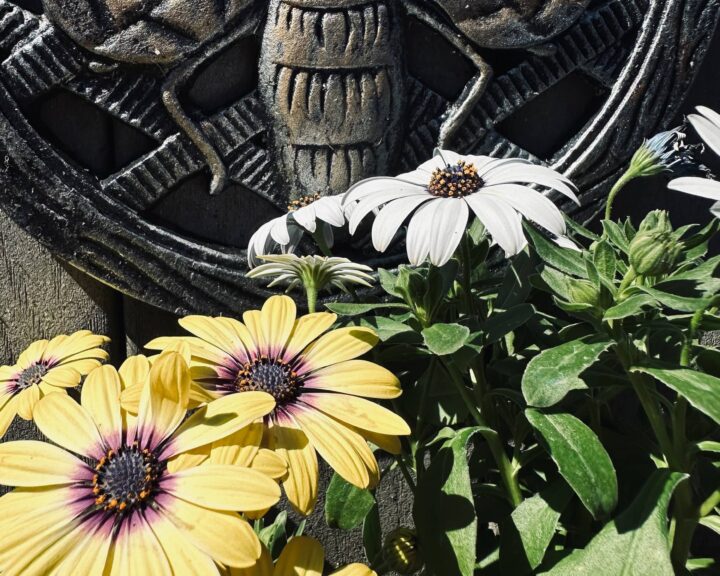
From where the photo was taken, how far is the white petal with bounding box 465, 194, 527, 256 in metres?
0.64

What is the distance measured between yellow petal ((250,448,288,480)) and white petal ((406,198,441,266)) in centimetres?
23

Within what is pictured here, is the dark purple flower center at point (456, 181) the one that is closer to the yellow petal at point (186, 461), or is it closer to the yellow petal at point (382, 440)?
the yellow petal at point (382, 440)

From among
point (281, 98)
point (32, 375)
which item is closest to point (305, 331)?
point (32, 375)

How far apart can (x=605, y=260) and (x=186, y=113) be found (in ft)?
2.10

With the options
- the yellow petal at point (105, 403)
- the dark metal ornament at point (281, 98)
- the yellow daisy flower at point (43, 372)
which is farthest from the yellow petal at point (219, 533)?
the dark metal ornament at point (281, 98)

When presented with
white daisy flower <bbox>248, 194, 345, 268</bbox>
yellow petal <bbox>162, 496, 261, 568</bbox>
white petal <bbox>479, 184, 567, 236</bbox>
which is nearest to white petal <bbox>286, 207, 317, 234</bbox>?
white daisy flower <bbox>248, 194, 345, 268</bbox>

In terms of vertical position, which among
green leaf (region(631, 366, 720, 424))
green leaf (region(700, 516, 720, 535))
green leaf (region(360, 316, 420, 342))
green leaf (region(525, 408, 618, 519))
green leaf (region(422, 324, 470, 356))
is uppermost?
green leaf (region(422, 324, 470, 356))

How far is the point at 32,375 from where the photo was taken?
79 centimetres

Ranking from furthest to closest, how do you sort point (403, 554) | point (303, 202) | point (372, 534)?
point (303, 202), point (372, 534), point (403, 554)

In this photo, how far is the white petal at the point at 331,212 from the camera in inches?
32.1

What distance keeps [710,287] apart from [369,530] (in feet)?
1.50

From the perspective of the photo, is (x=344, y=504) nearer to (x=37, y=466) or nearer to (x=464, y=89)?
(x=37, y=466)

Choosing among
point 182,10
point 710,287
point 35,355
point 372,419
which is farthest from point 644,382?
point 182,10

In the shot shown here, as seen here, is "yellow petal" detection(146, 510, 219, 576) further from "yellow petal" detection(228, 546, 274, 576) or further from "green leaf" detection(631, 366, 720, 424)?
"green leaf" detection(631, 366, 720, 424)
